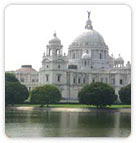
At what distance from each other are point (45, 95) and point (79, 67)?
33.7m

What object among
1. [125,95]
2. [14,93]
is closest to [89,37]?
[125,95]

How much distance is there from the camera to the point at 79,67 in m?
104

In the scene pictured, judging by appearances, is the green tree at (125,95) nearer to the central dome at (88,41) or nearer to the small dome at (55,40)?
the small dome at (55,40)

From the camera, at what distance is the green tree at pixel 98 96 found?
6638cm

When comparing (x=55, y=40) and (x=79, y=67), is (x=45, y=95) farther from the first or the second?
(x=79, y=67)

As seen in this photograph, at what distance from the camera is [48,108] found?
66750mm

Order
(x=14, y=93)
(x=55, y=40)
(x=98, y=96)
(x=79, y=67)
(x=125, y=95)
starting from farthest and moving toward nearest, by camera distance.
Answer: (x=79, y=67), (x=55, y=40), (x=125, y=95), (x=14, y=93), (x=98, y=96)

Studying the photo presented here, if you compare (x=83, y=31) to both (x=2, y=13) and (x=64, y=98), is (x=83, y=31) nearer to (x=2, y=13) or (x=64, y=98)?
(x=64, y=98)

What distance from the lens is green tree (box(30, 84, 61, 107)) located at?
70.4 m

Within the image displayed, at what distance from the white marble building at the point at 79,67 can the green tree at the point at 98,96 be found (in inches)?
878

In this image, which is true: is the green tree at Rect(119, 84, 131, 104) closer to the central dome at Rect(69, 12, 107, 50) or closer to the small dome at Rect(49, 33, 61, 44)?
the small dome at Rect(49, 33, 61, 44)

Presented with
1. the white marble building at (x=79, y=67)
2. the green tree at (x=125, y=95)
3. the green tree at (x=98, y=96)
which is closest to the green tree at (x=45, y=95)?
the green tree at (x=98, y=96)

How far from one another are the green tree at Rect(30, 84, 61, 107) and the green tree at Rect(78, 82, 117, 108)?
193 inches

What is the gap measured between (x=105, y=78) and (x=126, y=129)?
6175 cm
